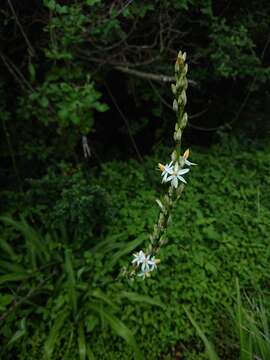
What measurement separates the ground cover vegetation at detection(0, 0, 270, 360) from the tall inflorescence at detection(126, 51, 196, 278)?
1.07ft

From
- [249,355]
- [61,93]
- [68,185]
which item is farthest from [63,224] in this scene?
[249,355]

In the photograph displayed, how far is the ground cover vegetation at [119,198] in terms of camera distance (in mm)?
2568

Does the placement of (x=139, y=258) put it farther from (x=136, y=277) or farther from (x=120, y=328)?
(x=120, y=328)

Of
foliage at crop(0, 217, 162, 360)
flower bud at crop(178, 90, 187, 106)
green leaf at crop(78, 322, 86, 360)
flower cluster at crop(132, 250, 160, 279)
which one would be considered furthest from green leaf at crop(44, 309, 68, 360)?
flower bud at crop(178, 90, 187, 106)

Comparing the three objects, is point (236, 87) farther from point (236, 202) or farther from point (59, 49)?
point (59, 49)

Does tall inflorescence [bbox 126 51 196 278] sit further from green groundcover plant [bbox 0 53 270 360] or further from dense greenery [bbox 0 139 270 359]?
dense greenery [bbox 0 139 270 359]

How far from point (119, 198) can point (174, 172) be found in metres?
1.88

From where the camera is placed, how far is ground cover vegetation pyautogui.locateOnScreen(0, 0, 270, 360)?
257cm

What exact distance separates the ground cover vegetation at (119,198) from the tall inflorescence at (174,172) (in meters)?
0.33

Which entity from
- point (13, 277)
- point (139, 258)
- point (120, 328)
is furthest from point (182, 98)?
point (13, 277)

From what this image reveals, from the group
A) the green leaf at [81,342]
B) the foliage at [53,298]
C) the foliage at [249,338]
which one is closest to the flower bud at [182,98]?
the foliage at [249,338]

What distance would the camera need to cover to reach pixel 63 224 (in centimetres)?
299

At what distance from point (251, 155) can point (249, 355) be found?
7.41 feet

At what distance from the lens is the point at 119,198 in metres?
3.45
